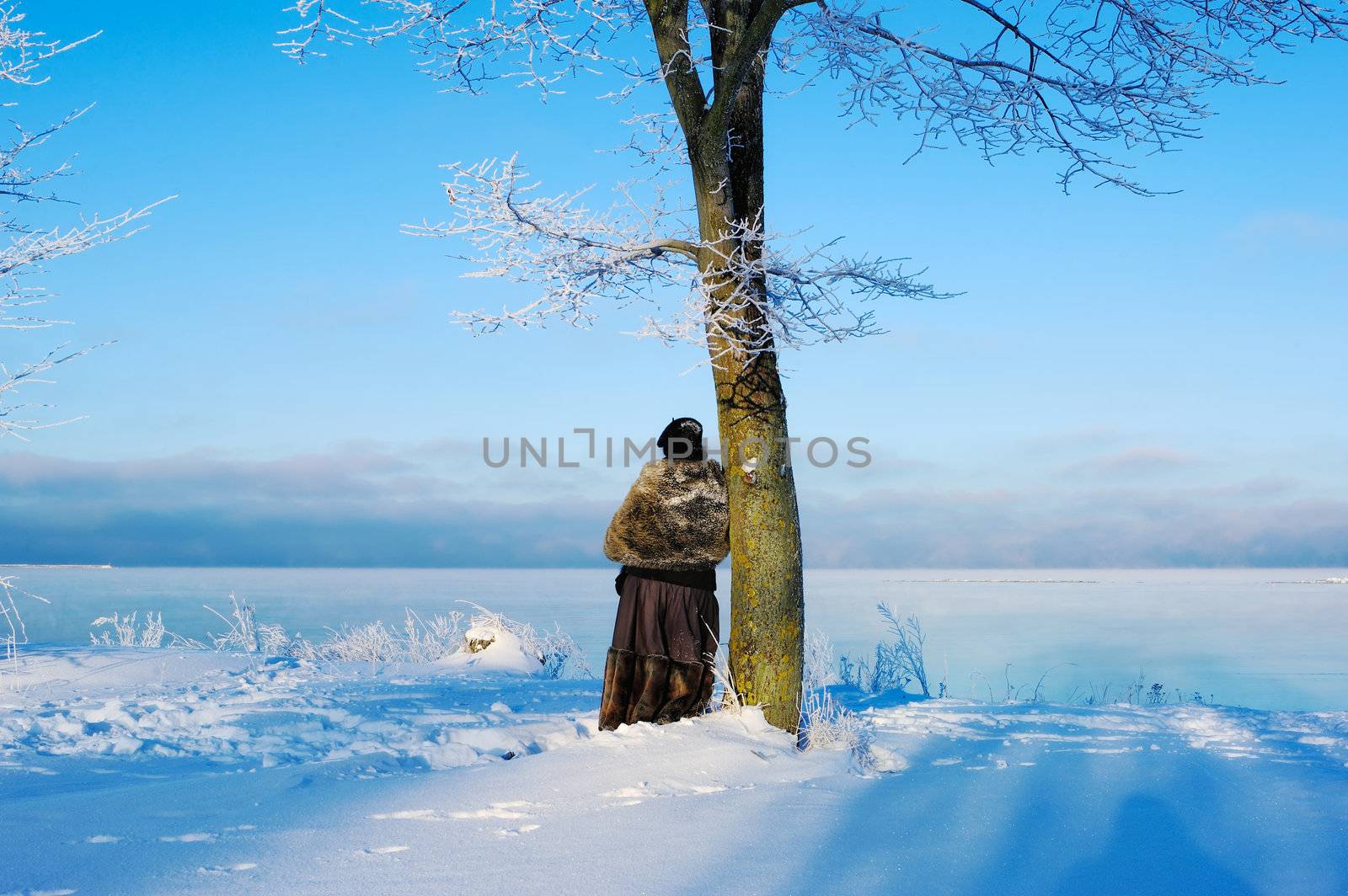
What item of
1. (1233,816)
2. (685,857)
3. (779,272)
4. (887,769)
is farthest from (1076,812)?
(779,272)

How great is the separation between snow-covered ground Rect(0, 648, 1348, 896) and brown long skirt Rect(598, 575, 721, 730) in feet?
1.22

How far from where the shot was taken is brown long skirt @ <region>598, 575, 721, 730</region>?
6.44 m

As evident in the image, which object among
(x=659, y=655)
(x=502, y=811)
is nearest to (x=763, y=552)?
(x=659, y=655)

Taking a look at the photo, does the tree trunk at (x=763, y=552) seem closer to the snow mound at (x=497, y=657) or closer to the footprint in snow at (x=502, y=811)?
the footprint in snow at (x=502, y=811)

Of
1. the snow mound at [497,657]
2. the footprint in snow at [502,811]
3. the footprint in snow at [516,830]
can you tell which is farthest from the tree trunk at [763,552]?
the snow mound at [497,657]

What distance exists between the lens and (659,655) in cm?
643

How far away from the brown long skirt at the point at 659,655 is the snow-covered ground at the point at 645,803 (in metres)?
0.37

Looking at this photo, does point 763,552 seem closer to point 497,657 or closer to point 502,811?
point 502,811

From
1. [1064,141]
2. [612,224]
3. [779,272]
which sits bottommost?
[779,272]

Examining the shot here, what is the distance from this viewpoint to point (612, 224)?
21.0ft

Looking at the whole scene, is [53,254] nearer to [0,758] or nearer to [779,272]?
[0,758]

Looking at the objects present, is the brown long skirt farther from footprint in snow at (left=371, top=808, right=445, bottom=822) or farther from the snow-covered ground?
footprint in snow at (left=371, top=808, right=445, bottom=822)

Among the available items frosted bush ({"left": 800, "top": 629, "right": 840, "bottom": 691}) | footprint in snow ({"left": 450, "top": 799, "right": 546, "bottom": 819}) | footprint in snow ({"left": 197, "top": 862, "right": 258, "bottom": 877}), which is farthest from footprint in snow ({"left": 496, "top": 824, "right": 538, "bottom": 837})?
frosted bush ({"left": 800, "top": 629, "right": 840, "bottom": 691})

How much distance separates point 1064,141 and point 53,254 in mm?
7486
